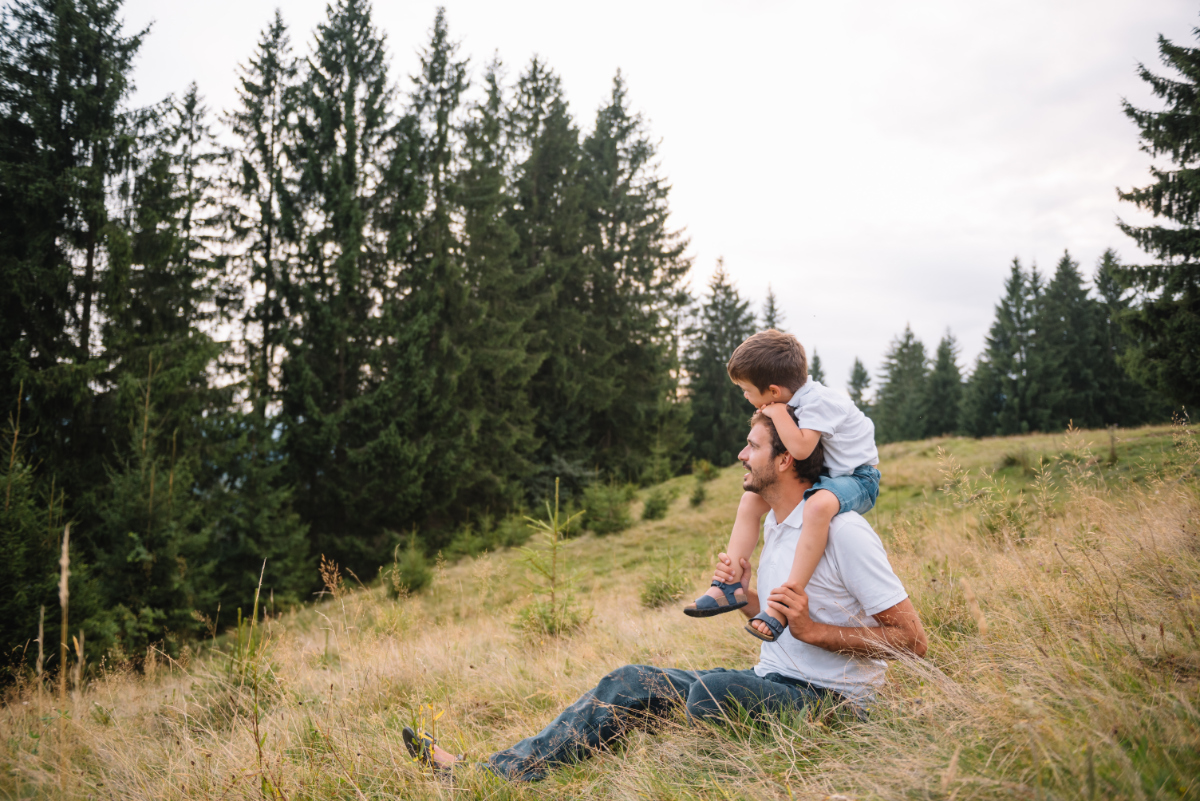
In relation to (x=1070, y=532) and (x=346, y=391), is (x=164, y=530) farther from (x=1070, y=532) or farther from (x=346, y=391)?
(x=1070, y=532)

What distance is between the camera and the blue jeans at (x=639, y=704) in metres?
2.08

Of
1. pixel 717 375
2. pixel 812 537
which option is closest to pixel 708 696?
pixel 812 537

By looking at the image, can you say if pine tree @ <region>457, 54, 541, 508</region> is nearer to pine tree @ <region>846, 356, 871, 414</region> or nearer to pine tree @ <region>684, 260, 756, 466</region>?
pine tree @ <region>684, 260, 756, 466</region>

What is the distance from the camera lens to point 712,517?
Answer: 1163cm

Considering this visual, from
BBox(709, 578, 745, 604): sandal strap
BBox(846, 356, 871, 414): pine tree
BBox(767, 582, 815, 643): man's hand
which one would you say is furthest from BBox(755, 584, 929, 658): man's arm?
BBox(846, 356, 871, 414): pine tree

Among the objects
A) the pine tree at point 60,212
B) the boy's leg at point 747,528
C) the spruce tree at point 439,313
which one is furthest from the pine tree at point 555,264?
the boy's leg at point 747,528

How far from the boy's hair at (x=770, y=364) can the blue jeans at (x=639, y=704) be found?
121 cm

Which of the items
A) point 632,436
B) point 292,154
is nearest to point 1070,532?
point 292,154

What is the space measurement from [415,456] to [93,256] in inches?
284

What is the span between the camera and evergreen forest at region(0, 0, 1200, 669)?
29.9 ft

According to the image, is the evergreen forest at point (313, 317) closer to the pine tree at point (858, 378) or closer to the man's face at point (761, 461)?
the man's face at point (761, 461)

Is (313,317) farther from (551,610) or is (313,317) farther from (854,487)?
(854,487)

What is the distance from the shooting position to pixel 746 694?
2.11 m

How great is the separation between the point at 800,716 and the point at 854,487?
0.85 m
